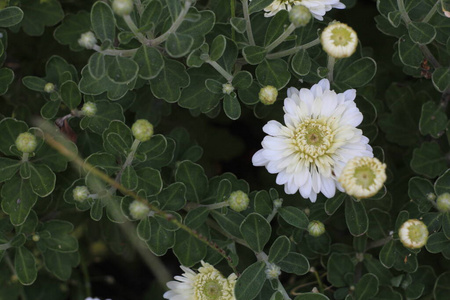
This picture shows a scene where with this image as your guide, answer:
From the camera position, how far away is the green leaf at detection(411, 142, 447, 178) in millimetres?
2699

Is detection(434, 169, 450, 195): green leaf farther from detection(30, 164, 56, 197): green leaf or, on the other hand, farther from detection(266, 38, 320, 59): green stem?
detection(30, 164, 56, 197): green leaf

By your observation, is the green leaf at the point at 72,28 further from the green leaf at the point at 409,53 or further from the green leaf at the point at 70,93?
the green leaf at the point at 409,53

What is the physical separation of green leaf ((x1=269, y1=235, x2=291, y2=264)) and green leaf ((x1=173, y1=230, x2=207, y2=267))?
31 cm

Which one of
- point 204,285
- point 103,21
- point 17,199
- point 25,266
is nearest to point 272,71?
point 103,21

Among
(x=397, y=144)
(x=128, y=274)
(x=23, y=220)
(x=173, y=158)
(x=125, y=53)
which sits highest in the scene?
(x=125, y=53)

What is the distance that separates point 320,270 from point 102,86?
1.48 metres

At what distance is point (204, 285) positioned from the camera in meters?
2.39

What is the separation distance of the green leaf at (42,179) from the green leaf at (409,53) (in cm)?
155

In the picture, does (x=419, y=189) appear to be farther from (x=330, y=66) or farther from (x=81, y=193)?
(x=81, y=193)

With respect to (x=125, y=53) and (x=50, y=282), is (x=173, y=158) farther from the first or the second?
(x=50, y=282)

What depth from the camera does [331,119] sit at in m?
2.24

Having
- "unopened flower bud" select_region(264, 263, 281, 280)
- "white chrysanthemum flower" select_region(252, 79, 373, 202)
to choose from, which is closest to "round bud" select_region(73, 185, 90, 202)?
"white chrysanthemum flower" select_region(252, 79, 373, 202)

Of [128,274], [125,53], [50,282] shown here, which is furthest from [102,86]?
[128,274]

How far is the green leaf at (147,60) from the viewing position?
2176mm
